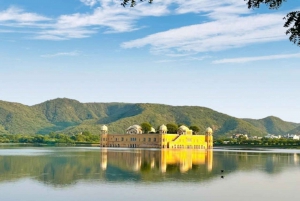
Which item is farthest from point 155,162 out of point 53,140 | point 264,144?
point 53,140

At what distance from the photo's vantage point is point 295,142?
124750mm

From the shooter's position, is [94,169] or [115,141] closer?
[94,169]

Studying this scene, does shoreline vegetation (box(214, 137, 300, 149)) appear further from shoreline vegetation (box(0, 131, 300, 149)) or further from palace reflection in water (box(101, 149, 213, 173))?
palace reflection in water (box(101, 149, 213, 173))

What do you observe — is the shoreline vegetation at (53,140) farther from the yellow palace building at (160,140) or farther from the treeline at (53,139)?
the yellow palace building at (160,140)

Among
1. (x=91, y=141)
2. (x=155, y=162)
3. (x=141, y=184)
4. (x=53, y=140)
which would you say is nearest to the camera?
(x=141, y=184)

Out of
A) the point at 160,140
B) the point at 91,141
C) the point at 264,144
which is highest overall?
the point at 160,140

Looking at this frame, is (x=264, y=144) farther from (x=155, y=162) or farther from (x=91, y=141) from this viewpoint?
(x=155, y=162)

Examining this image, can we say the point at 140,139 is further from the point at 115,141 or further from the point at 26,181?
the point at 26,181

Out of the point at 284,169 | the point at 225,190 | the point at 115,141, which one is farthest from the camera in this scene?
the point at 115,141

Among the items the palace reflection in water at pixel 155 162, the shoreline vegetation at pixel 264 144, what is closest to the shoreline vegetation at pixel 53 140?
the shoreline vegetation at pixel 264 144

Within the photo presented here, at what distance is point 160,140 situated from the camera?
106750mm

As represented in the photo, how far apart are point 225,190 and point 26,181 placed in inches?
529

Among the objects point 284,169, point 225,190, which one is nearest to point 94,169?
point 225,190

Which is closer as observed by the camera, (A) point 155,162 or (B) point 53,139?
(A) point 155,162
